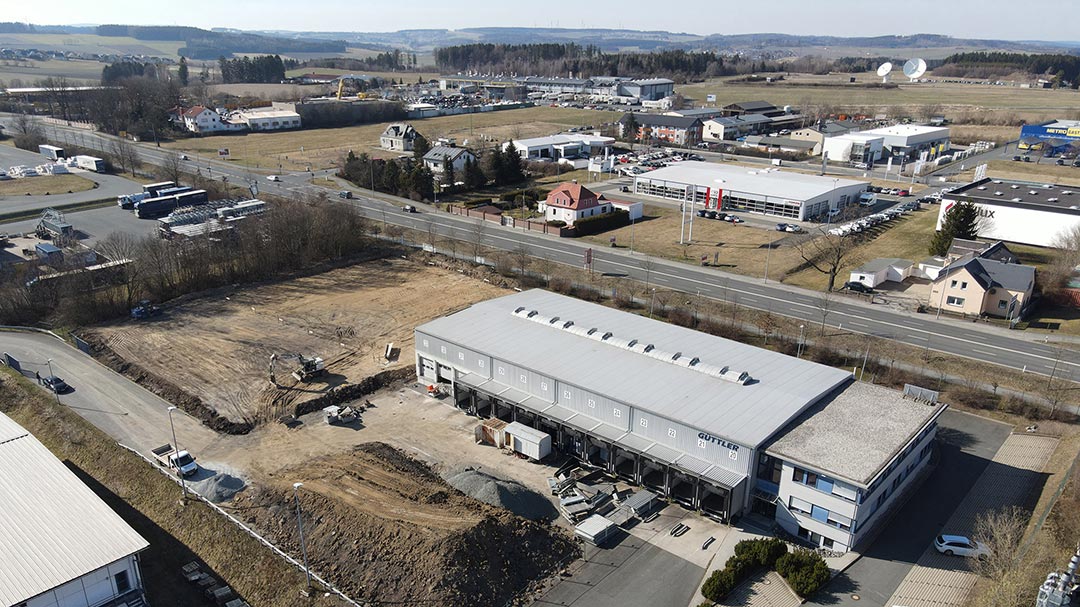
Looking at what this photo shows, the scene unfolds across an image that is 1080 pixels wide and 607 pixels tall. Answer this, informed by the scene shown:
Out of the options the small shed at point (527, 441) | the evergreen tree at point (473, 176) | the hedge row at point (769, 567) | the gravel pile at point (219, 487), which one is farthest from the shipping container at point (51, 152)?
the hedge row at point (769, 567)

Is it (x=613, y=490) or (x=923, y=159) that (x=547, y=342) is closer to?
(x=613, y=490)

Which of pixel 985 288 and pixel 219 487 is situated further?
pixel 985 288

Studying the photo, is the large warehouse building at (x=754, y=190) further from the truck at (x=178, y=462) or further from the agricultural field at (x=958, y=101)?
the agricultural field at (x=958, y=101)

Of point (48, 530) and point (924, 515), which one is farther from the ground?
point (48, 530)

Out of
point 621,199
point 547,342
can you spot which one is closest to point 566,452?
point 547,342

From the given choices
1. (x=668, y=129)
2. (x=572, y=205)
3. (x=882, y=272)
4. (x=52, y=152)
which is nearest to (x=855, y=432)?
(x=882, y=272)

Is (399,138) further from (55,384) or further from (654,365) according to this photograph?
(654,365)
